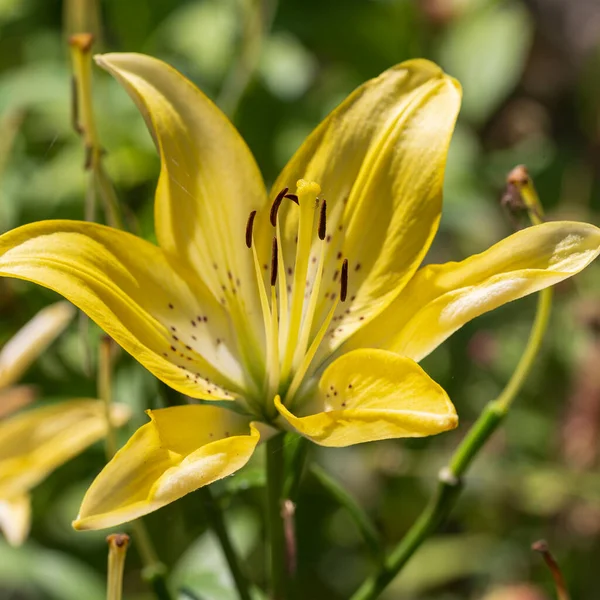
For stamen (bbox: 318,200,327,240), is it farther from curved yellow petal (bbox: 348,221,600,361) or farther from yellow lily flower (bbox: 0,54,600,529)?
curved yellow petal (bbox: 348,221,600,361)

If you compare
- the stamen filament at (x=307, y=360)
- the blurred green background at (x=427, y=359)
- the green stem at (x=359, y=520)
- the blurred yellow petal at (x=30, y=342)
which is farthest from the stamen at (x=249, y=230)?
the blurred green background at (x=427, y=359)

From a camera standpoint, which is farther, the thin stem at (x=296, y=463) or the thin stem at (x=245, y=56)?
the thin stem at (x=245, y=56)

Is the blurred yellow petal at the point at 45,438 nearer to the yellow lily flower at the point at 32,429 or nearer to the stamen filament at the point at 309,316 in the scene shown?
the yellow lily flower at the point at 32,429

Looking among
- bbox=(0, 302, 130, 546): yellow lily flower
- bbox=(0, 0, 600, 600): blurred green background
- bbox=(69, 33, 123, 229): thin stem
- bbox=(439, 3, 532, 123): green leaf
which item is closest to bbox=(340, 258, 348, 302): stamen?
bbox=(69, 33, 123, 229): thin stem

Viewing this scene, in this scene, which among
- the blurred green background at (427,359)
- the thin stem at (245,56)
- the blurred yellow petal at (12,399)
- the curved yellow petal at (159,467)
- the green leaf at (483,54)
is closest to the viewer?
the curved yellow petal at (159,467)

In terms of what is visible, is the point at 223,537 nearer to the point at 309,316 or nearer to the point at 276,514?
the point at 276,514

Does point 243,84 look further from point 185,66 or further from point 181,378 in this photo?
point 181,378
